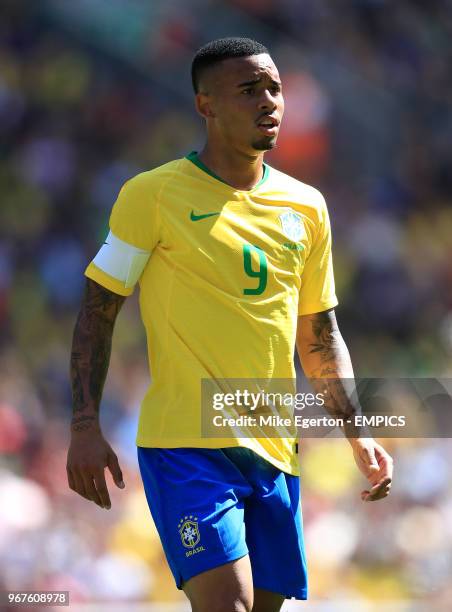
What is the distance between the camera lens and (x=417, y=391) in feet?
21.2

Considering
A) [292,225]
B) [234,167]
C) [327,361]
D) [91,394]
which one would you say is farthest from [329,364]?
[91,394]

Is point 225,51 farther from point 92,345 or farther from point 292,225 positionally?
point 92,345

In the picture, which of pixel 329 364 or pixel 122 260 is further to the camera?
pixel 329 364

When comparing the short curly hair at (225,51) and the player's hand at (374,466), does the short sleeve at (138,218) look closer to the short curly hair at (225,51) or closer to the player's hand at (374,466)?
the short curly hair at (225,51)

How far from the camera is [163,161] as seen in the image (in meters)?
7.02

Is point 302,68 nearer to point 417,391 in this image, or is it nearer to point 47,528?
point 417,391

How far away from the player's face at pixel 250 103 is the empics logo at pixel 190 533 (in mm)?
1101

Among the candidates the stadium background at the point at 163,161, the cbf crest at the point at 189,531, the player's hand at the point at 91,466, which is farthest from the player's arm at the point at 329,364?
the stadium background at the point at 163,161

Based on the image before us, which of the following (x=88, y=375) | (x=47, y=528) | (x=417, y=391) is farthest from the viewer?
(x=417, y=391)

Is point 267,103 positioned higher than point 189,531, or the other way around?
point 267,103

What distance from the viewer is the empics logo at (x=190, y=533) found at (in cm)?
307

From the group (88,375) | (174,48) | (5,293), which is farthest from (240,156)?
(174,48)

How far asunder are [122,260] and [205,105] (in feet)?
1.97

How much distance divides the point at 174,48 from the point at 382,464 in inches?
175
